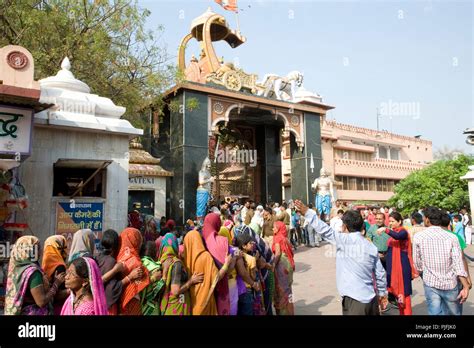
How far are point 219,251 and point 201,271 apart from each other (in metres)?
0.29

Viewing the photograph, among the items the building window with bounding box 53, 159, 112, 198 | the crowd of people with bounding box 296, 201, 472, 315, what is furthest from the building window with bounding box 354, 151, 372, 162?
the crowd of people with bounding box 296, 201, 472, 315

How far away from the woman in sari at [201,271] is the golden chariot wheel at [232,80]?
12.0 metres

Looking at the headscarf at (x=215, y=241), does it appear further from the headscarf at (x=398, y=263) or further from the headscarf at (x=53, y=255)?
the headscarf at (x=398, y=263)

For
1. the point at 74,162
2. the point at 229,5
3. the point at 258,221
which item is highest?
the point at 229,5

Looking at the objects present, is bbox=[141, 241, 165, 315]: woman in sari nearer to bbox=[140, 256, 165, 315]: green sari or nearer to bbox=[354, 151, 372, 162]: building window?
bbox=[140, 256, 165, 315]: green sari

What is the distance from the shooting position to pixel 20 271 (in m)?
2.65

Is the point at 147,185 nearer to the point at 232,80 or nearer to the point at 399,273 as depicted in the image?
the point at 232,80

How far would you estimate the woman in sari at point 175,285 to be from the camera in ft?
9.59

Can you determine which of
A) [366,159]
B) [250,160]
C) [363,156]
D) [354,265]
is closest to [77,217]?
[354,265]

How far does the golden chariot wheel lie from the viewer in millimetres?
14401

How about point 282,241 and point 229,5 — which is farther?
point 229,5

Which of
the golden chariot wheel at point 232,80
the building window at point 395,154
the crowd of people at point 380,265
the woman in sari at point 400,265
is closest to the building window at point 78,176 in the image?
the crowd of people at point 380,265

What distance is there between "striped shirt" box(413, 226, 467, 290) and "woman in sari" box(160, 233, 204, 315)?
2.32 metres

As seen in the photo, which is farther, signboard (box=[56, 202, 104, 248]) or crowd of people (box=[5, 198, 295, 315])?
signboard (box=[56, 202, 104, 248])
